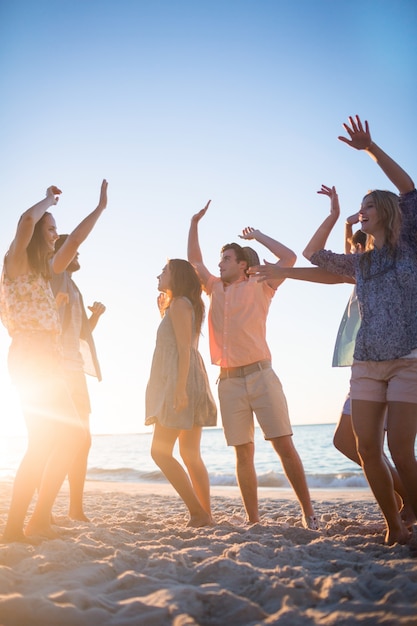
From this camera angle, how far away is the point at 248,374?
15.8 ft

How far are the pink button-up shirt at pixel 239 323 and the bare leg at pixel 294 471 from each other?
69cm

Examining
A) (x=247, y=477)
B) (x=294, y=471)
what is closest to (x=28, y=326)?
(x=247, y=477)

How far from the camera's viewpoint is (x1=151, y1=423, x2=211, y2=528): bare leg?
14.9 ft

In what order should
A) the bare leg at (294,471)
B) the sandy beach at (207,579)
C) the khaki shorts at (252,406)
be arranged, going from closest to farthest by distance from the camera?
the sandy beach at (207,579)
the bare leg at (294,471)
the khaki shorts at (252,406)

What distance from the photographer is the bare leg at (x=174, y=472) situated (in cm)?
453

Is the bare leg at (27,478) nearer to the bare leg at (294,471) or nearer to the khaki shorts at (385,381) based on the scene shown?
the bare leg at (294,471)

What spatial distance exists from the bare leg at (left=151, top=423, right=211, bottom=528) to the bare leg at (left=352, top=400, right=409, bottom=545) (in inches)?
59.5

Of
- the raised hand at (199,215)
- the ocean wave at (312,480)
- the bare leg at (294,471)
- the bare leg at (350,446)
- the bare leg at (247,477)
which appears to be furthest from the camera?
the ocean wave at (312,480)

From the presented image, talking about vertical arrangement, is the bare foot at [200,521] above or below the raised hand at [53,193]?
below

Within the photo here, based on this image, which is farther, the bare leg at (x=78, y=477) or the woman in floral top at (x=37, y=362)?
the bare leg at (x=78, y=477)

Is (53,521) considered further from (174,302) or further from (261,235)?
(261,235)

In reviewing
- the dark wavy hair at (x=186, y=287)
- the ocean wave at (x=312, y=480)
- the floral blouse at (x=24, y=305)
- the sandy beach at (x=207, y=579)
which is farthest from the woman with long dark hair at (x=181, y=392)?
the ocean wave at (x=312, y=480)

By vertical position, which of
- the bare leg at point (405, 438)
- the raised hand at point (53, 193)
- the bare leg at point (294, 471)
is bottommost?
the bare leg at point (294, 471)

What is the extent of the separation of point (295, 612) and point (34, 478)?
6.47ft
